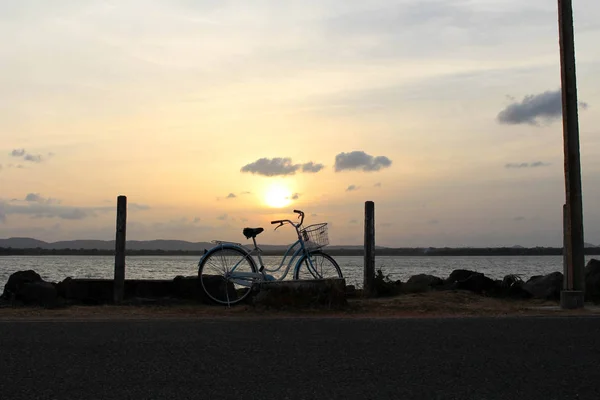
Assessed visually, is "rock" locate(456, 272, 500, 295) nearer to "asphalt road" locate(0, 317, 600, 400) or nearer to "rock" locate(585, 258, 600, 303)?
"rock" locate(585, 258, 600, 303)

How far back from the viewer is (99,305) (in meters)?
13.2

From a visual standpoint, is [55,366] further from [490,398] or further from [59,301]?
[59,301]

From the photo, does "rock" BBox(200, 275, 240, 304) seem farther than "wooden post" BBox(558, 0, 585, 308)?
Yes

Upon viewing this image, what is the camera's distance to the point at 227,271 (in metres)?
12.3

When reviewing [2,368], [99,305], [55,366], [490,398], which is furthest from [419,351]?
[99,305]

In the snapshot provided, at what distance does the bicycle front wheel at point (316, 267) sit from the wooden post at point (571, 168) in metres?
4.16

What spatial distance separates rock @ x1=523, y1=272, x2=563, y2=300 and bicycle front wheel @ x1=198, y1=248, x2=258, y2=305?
25.3 feet

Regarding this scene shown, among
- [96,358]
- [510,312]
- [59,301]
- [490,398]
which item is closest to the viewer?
[490,398]

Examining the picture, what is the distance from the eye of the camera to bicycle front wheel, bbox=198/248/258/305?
40.1 feet

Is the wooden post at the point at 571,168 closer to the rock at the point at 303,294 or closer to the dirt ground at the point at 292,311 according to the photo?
the dirt ground at the point at 292,311

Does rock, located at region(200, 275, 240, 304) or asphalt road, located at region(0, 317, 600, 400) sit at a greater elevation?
rock, located at region(200, 275, 240, 304)

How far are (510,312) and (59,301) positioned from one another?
8.50 metres

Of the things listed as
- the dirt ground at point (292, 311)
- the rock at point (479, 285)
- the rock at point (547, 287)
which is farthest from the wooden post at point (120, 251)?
the rock at point (547, 287)

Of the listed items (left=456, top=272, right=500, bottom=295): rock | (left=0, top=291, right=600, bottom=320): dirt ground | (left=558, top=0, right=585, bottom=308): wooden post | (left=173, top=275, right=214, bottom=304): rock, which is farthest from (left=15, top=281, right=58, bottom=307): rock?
(left=456, top=272, right=500, bottom=295): rock
